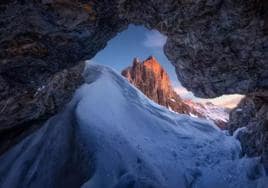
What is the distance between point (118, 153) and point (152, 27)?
6.39m

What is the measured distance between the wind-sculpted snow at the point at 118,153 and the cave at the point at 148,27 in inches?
128

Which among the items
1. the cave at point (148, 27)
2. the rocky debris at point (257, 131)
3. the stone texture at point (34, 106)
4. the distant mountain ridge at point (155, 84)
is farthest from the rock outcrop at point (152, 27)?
the distant mountain ridge at point (155, 84)

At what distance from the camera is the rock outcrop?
6.50m

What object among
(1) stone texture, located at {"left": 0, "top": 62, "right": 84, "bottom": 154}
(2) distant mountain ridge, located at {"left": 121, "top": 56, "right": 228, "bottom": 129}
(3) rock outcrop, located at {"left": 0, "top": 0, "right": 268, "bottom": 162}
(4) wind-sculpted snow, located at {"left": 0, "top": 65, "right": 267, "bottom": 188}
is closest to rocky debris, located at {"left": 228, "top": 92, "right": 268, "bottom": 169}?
(4) wind-sculpted snow, located at {"left": 0, "top": 65, "right": 267, "bottom": 188}

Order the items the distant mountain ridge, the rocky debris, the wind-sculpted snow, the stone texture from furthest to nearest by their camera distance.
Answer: the distant mountain ridge → the rocky debris → the wind-sculpted snow → the stone texture

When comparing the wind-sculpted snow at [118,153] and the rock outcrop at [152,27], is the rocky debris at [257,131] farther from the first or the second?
the rock outcrop at [152,27]

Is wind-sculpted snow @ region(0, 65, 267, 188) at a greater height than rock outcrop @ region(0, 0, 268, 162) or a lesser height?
lesser

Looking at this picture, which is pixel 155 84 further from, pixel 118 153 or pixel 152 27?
pixel 152 27

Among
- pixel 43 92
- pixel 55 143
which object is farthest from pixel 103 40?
pixel 55 143

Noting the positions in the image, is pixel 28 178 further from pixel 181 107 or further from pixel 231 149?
pixel 181 107

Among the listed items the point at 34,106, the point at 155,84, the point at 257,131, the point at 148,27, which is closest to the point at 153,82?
the point at 155,84

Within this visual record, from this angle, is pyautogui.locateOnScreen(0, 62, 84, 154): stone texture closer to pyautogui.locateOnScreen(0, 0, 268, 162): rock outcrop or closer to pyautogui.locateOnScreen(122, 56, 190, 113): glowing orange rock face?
pyautogui.locateOnScreen(0, 0, 268, 162): rock outcrop

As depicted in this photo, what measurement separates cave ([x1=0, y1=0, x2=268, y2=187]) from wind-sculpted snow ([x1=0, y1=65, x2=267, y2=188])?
10.7ft

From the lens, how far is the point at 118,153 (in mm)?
11672
